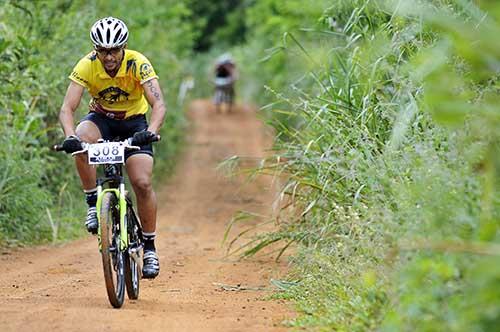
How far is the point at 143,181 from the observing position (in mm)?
7875

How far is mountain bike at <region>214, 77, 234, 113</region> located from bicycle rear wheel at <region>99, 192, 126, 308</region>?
1121 inches

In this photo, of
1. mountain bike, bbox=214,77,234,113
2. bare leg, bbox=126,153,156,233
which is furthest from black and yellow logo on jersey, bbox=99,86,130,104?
mountain bike, bbox=214,77,234,113

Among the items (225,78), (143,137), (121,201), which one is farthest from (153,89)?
(225,78)

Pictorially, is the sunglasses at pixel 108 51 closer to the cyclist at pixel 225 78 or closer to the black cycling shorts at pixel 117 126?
the black cycling shorts at pixel 117 126

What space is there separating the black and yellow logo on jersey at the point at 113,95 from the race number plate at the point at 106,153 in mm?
945

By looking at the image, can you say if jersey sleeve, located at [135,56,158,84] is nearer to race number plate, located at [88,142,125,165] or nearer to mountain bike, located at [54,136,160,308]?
mountain bike, located at [54,136,160,308]

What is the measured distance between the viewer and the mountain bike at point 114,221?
23.3 ft

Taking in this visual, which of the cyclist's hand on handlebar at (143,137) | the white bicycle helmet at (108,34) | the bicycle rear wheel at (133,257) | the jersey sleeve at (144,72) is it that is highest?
the white bicycle helmet at (108,34)

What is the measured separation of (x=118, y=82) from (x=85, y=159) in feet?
2.52

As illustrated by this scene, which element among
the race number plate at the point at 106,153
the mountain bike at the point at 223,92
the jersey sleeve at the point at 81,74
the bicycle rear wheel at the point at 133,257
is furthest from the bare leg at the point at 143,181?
the mountain bike at the point at 223,92

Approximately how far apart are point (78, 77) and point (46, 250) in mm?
3948

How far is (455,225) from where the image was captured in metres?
5.31

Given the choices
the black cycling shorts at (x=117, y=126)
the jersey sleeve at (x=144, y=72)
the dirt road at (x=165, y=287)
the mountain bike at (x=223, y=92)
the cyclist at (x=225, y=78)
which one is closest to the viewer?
the dirt road at (x=165, y=287)

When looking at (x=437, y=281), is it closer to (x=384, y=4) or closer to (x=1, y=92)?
(x=384, y=4)
